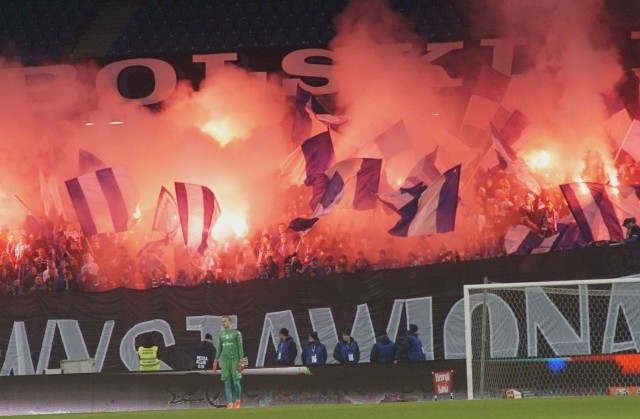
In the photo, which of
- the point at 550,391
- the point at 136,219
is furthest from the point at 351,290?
the point at 136,219

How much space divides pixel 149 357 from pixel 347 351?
287cm

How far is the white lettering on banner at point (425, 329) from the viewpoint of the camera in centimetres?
1298

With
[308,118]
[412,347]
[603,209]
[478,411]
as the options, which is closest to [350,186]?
[308,118]

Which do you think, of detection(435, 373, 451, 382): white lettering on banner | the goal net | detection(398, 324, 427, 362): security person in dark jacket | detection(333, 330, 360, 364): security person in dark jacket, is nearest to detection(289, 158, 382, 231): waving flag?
detection(333, 330, 360, 364): security person in dark jacket

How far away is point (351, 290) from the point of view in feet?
48.4

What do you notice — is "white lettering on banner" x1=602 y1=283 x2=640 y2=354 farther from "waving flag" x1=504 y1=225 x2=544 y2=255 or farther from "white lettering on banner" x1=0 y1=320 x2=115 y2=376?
"white lettering on banner" x1=0 y1=320 x2=115 y2=376

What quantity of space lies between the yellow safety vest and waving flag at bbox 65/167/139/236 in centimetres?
597

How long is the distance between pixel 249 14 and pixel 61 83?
13.2 feet

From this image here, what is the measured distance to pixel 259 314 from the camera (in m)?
15.3

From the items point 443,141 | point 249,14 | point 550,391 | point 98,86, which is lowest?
point 550,391

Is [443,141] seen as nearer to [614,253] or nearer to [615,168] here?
[615,168]

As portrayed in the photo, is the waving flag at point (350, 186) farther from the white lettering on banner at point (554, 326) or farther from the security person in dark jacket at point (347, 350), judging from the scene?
the white lettering on banner at point (554, 326)

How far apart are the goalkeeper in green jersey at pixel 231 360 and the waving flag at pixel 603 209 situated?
7.22m

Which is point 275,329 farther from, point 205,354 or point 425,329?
point 425,329
